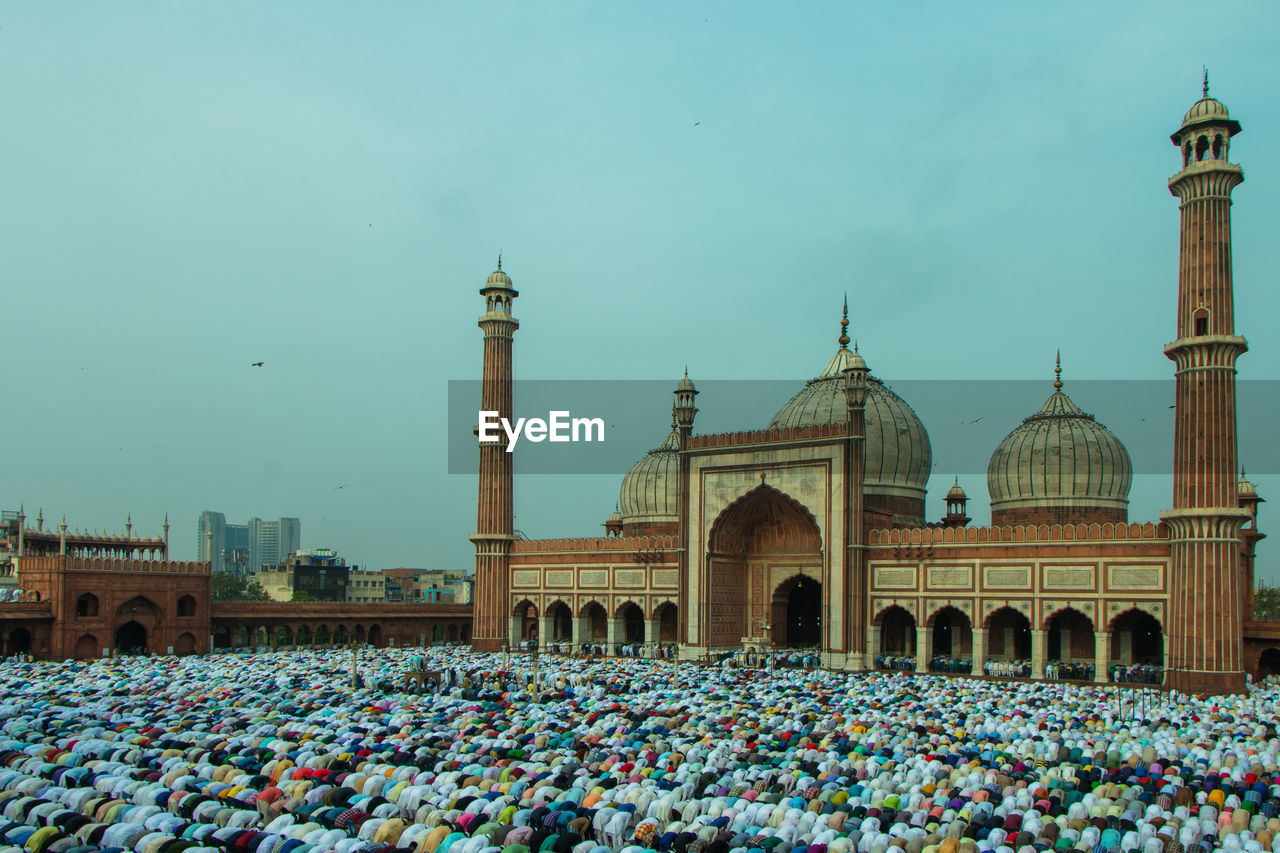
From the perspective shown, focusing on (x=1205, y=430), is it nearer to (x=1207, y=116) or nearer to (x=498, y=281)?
(x=1207, y=116)

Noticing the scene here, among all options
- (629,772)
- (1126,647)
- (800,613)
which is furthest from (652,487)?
(629,772)

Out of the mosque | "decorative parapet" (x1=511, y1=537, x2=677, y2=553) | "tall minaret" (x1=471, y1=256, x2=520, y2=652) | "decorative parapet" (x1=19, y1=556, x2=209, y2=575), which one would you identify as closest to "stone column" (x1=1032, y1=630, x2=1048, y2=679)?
the mosque

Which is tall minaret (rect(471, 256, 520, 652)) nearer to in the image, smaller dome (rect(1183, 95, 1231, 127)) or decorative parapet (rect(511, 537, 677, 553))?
decorative parapet (rect(511, 537, 677, 553))

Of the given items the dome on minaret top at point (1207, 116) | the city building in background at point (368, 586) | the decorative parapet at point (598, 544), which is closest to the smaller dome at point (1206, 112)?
the dome on minaret top at point (1207, 116)

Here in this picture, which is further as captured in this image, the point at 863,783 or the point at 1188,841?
the point at 863,783

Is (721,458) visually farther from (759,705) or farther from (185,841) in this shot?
(185,841)

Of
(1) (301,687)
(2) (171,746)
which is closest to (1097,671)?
(1) (301,687)

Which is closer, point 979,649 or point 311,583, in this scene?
point 979,649
